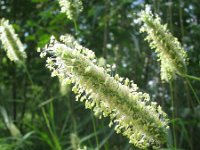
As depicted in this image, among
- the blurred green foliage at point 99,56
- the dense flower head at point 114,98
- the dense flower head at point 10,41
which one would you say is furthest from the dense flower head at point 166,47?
the blurred green foliage at point 99,56

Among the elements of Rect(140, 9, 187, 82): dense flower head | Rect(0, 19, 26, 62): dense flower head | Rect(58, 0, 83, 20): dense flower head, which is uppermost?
Rect(58, 0, 83, 20): dense flower head

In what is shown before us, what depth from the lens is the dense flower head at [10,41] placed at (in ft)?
7.67

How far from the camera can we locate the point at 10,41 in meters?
2.41

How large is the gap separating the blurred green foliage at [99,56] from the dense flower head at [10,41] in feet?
1.60

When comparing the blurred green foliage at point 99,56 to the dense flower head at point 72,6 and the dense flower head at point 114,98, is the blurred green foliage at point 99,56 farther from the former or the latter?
the dense flower head at point 114,98

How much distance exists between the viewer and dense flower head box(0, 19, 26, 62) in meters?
2.34

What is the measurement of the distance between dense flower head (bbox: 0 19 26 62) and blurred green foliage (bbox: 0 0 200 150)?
1.60ft

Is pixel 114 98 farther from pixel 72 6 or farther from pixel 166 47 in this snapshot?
pixel 72 6

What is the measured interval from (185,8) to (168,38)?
197cm

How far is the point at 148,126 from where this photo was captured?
51.3 inches

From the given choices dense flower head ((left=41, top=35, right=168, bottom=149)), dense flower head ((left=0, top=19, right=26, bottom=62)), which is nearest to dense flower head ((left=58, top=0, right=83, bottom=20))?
dense flower head ((left=0, top=19, right=26, bottom=62))

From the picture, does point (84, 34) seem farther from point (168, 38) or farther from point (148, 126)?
point (148, 126)

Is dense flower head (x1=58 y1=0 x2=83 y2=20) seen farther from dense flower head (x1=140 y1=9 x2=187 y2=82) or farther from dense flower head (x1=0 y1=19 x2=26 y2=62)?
dense flower head (x1=140 y1=9 x2=187 y2=82)

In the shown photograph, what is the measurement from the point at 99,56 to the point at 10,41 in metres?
1.72
